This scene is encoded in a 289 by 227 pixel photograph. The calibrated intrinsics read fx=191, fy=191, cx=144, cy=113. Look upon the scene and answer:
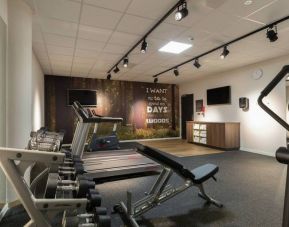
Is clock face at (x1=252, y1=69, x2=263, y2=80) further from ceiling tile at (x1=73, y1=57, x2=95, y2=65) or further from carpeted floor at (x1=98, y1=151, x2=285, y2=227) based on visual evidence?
ceiling tile at (x1=73, y1=57, x2=95, y2=65)

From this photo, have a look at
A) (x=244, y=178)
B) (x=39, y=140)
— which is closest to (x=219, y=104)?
(x=244, y=178)

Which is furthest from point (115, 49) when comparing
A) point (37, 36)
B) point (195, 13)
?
point (195, 13)

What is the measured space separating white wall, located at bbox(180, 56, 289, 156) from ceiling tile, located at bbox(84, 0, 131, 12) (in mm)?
4604

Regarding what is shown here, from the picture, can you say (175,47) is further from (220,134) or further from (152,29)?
(220,134)

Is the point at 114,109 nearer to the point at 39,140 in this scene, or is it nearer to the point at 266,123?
the point at 266,123

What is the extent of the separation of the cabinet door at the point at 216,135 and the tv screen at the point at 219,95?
0.97 m

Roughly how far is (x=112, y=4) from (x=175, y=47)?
82.5 inches

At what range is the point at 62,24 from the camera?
3271 mm

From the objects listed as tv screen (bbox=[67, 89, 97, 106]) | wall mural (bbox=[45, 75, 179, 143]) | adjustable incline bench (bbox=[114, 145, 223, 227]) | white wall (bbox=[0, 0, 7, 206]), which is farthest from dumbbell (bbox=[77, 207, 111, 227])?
tv screen (bbox=[67, 89, 97, 106])

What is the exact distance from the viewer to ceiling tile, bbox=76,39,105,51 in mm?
4004

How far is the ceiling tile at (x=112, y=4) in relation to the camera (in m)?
2.65

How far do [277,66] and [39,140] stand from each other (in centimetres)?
594

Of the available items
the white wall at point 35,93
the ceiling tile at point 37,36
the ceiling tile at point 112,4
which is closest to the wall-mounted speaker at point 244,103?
the ceiling tile at point 112,4

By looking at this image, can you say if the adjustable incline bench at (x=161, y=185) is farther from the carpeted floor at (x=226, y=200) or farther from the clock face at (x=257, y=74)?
the clock face at (x=257, y=74)
